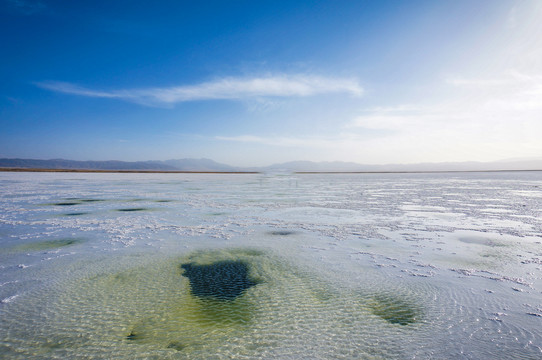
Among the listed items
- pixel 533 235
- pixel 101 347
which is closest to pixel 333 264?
pixel 101 347

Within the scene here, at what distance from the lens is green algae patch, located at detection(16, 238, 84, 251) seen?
Result: 623 centimetres

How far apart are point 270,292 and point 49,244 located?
222 inches

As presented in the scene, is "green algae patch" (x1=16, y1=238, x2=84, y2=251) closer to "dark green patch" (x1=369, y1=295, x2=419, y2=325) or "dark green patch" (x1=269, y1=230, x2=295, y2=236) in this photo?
"dark green patch" (x1=269, y1=230, x2=295, y2=236)

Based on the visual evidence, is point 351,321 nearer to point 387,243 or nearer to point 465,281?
point 465,281

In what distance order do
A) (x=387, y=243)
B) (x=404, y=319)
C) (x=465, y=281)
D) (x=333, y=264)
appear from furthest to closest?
(x=387, y=243) → (x=333, y=264) → (x=465, y=281) → (x=404, y=319)

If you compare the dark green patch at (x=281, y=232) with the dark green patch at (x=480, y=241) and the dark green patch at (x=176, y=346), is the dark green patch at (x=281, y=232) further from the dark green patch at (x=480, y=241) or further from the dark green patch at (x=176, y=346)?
the dark green patch at (x=176, y=346)

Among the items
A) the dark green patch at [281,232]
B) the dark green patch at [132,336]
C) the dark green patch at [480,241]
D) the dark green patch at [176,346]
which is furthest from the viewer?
the dark green patch at [281,232]

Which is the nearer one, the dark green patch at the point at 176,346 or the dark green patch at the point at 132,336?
the dark green patch at the point at 176,346

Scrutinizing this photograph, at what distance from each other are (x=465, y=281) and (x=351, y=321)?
2.43m

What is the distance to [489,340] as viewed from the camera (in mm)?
2904

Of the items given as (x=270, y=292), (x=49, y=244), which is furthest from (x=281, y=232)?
(x=49, y=244)

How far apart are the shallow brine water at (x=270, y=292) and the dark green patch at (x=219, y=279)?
0.03 meters

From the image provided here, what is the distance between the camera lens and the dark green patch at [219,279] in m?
4.08

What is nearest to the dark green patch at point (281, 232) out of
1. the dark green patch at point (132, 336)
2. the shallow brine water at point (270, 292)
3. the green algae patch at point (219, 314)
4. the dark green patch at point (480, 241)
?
the shallow brine water at point (270, 292)
